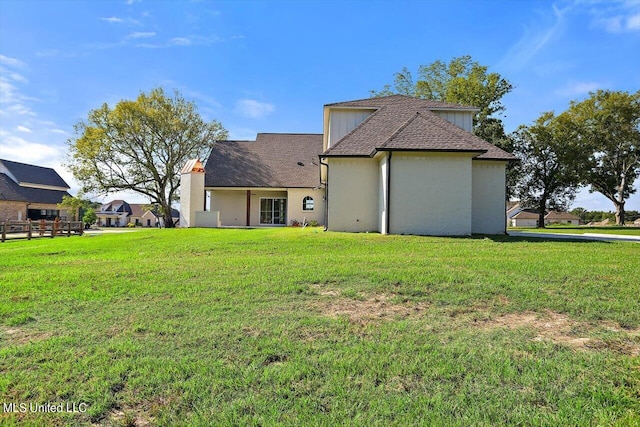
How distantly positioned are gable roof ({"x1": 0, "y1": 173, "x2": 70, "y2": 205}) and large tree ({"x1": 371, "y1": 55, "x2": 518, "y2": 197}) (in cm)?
4025

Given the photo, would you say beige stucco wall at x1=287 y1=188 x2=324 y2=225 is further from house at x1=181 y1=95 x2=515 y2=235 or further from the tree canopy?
the tree canopy

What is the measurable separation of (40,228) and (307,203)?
17.1m

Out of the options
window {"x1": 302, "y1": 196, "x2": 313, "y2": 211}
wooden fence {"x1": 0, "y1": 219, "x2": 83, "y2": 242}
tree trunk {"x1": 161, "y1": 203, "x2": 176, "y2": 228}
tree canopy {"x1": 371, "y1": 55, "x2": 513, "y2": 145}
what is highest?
tree canopy {"x1": 371, "y1": 55, "x2": 513, "y2": 145}

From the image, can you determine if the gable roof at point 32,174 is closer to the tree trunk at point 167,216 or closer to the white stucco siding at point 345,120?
the tree trunk at point 167,216

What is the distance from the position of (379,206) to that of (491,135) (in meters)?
20.9

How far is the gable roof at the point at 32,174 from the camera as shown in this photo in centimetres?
3969

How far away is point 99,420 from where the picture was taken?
280cm

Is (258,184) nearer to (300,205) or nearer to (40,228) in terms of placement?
(300,205)

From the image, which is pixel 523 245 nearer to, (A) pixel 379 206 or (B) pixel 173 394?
(A) pixel 379 206

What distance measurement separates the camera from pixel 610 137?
35.2m

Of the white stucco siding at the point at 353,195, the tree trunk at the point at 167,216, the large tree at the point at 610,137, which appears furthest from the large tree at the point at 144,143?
the large tree at the point at 610,137

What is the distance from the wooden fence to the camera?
2194 cm

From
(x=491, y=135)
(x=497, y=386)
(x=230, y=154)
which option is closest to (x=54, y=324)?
(x=497, y=386)

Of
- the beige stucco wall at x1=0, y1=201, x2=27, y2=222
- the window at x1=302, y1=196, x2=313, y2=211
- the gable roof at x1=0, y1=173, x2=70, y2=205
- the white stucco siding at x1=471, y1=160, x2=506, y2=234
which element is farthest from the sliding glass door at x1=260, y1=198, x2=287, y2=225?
the gable roof at x1=0, y1=173, x2=70, y2=205
